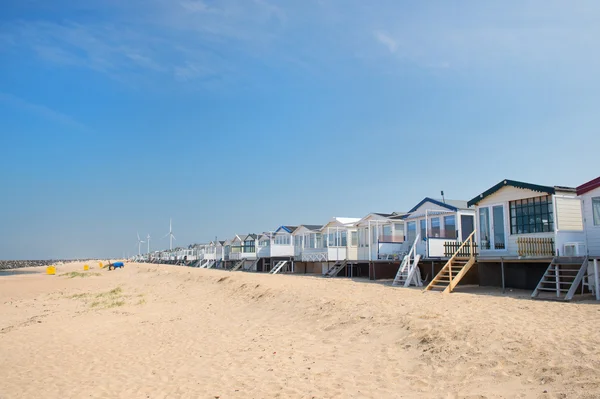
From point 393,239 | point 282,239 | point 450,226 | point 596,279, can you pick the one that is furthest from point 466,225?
point 282,239

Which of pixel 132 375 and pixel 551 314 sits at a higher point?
pixel 551 314

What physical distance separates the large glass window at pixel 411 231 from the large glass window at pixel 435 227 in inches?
79.7

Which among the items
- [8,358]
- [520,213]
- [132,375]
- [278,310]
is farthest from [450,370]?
[520,213]

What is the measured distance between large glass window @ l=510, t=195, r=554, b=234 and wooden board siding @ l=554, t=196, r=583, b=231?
69cm

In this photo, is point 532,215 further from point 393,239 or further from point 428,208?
point 393,239

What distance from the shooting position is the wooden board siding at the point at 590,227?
1664 cm

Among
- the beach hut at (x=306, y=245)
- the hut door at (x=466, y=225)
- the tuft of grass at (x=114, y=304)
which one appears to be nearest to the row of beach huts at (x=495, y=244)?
the hut door at (x=466, y=225)

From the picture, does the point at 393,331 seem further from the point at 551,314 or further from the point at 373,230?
the point at 373,230

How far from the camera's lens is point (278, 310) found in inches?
666

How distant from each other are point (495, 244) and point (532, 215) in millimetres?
2125

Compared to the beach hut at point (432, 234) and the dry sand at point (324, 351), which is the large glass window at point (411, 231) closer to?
the beach hut at point (432, 234)

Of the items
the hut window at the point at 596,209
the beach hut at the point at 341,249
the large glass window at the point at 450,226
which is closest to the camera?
the hut window at the point at 596,209

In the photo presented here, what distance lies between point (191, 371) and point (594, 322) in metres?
9.21

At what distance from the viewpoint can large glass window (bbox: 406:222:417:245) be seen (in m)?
29.1
